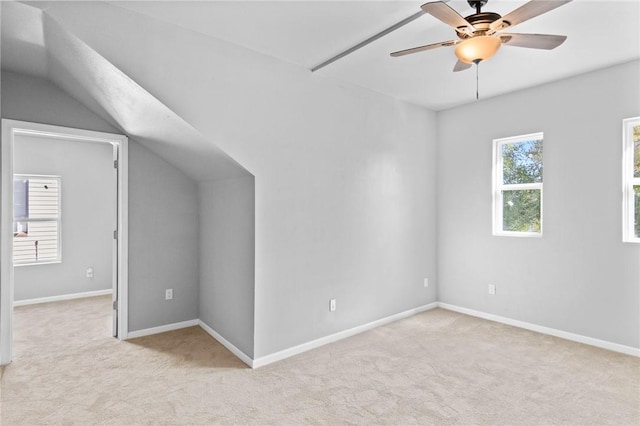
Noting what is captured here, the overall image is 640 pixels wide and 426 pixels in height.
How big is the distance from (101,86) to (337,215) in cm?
238

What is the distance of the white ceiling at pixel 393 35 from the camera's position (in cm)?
237

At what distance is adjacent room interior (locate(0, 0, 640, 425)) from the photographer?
2438mm

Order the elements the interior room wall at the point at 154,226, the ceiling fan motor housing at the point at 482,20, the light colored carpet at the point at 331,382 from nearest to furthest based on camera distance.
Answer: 1. the ceiling fan motor housing at the point at 482,20
2. the light colored carpet at the point at 331,382
3. the interior room wall at the point at 154,226

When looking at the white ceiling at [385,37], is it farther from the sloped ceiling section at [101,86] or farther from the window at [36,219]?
the window at [36,219]

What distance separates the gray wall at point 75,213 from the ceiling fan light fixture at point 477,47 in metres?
4.73

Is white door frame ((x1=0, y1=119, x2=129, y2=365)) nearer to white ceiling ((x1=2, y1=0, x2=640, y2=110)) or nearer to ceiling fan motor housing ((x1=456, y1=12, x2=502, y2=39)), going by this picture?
white ceiling ((x1=2, y1=0, x2=640, y2=110))

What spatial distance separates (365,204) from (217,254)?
1709 mm

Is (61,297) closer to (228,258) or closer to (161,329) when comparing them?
(161,329)

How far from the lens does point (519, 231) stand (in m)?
4.10

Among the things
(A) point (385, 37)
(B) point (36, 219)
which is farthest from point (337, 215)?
(B) point (36, 219)

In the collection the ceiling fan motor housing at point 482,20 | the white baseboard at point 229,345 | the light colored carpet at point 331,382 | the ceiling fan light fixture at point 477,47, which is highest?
the ceiling fan motor housing at point 482,20

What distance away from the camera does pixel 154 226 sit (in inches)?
151

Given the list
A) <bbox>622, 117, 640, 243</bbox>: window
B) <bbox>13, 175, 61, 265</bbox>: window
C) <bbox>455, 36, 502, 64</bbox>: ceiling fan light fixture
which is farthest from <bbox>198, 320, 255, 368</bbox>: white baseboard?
<bbox>622, 117, 640, 243</bbox>: window

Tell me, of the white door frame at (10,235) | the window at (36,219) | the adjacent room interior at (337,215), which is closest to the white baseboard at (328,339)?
the adjacent room interior at (337,215)
